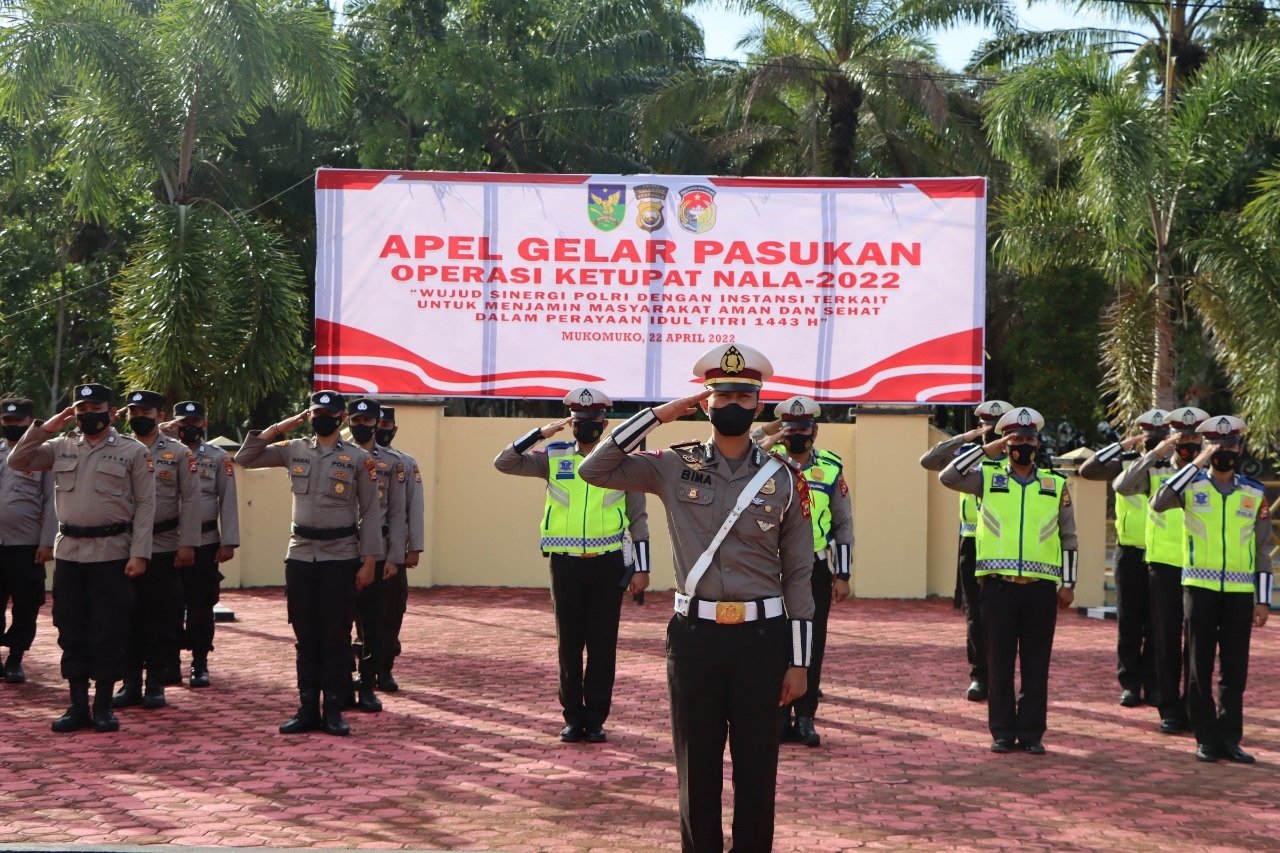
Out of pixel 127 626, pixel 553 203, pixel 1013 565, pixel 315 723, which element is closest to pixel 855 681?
pixel 1013 565

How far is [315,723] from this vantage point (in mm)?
8516

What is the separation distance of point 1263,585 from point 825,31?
18.4 metres

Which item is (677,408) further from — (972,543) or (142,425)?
(972,543)

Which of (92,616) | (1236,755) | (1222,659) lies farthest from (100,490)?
(1236,755)

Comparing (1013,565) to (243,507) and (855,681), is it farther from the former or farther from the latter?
(243,507)

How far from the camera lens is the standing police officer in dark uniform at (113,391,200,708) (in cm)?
923

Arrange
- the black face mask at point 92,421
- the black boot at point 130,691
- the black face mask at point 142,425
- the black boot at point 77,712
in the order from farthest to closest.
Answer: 1. the black face mask at point 142,425
2. the black boot at point 130,691
3. the black face mask at point 92,421
4. the black boot at point 77,712

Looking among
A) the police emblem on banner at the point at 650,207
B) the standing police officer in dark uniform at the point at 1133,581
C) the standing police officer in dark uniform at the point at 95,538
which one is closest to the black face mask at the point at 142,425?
the standing police officer in dark uniform at the point at 95,538

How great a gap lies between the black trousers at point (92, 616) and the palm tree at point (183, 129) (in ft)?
22.7

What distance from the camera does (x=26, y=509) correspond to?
34.2 ft

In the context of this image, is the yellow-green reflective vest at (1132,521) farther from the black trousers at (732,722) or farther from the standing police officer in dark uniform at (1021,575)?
the black trousers at (732,722)

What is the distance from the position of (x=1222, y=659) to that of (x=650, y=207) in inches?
356

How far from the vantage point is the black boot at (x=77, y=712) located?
8.36 metres

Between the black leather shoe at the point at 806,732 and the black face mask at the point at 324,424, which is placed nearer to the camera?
the black leather shoe at the point at 806,732
